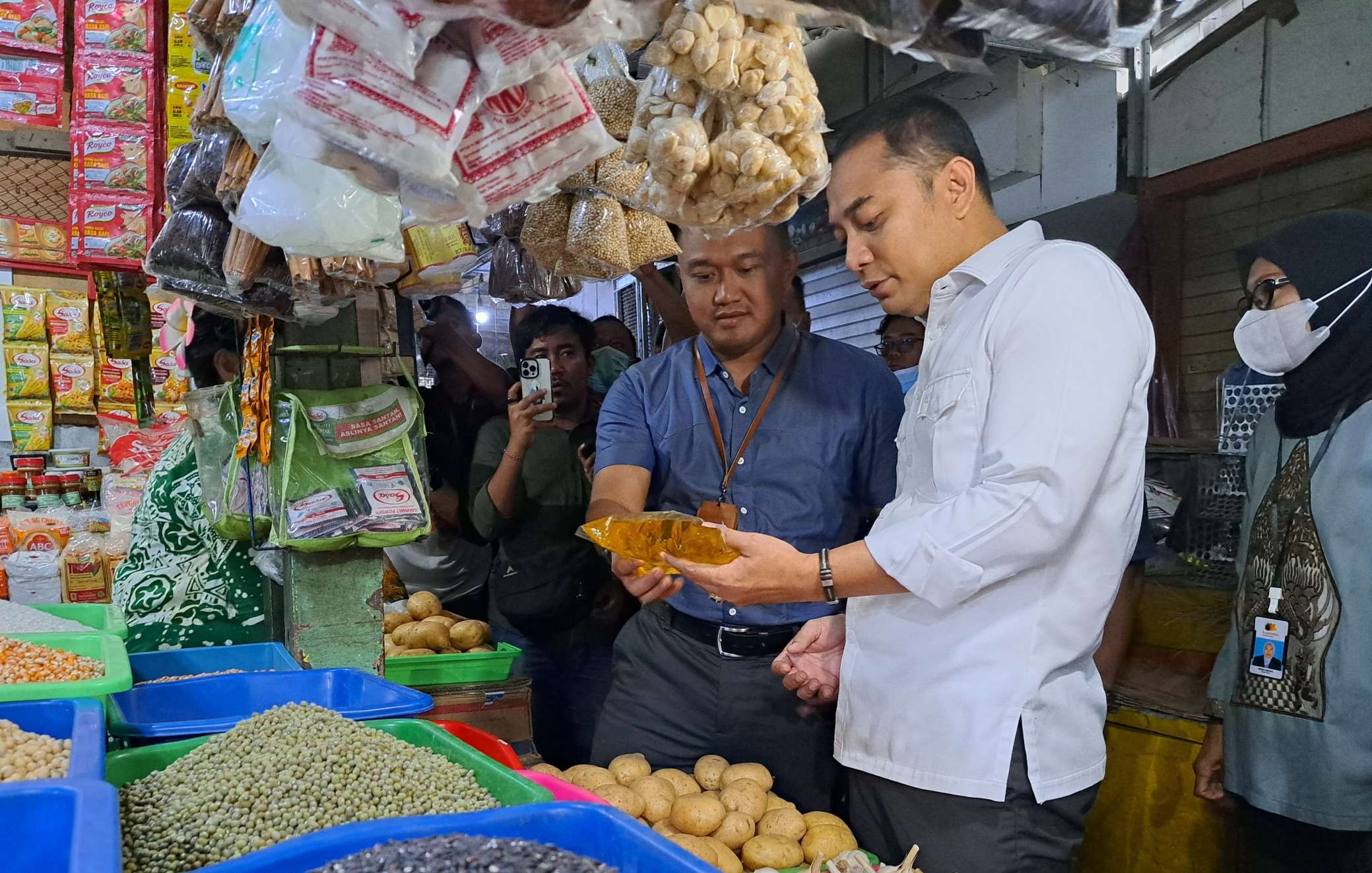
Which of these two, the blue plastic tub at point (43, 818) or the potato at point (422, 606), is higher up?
the blue plastic tub at point (43, 818)

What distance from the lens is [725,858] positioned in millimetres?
1628

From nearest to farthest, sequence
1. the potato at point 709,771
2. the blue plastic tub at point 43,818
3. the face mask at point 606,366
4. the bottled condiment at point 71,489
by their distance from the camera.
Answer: the blue plastic tub at point 43,818 < the potato at point 709,771 < the face mask at point 606,366 < the bottled condiment at point 71,489

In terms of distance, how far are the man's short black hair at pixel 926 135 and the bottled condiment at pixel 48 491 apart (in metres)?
4.92

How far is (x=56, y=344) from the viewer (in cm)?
546

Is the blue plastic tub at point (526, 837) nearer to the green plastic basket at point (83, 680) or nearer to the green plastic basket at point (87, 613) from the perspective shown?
the green plastic basket at point (83, 680)

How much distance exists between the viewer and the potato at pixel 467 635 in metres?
3.08

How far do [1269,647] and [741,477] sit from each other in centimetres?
120

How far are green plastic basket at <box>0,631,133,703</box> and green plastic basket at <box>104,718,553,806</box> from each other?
109mm

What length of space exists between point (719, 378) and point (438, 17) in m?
1.55

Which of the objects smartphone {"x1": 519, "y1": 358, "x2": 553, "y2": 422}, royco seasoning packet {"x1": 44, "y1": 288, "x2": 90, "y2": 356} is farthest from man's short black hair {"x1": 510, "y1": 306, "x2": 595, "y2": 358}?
royco seasoning packet {"x1": 44, "y1": 288, "x2": 90, "y2": 356}

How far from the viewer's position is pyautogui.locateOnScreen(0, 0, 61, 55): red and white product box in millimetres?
3576

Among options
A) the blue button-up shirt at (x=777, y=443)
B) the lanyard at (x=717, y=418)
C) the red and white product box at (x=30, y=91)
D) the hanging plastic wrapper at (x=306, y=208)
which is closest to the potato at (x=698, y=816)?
the blue button-up shirt at (x=777, y=443)

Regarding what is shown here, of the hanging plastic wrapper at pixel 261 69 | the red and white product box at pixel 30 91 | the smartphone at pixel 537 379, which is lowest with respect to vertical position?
the smartphone at pixel 537 379

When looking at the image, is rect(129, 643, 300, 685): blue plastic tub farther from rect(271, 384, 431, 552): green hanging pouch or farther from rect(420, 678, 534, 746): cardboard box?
rect(420, 678, 534, 746): cardboard box
